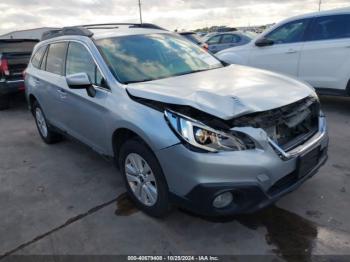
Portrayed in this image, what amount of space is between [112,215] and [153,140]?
3.56ft

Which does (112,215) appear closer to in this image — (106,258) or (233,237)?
(106,258)

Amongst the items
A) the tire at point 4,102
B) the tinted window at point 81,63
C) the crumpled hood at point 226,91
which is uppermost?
the tinted window at point 81,63

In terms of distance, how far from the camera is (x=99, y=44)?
376cm

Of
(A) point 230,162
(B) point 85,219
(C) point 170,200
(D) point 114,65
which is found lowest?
(B) point 85,219

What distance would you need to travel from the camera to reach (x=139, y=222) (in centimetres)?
325

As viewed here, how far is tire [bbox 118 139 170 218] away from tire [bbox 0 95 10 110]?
641cm

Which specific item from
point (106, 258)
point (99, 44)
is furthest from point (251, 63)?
point (106, 258)

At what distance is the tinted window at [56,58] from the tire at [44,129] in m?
0.87

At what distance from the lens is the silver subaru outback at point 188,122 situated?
2580mm

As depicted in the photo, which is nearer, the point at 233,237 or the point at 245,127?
the point at 245,127

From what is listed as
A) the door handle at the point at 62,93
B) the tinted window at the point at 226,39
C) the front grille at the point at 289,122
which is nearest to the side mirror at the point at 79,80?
the door handle at the point at 62,93

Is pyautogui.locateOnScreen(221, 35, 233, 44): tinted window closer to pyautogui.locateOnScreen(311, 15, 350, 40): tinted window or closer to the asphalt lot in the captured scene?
pyautogui.locateOnScreen(311, 15, 350, 40): tinted window

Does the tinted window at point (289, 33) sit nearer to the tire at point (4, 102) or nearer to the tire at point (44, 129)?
the tire at point (44, 129)

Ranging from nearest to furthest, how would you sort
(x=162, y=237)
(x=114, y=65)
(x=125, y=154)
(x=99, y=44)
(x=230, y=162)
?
(x=230, y=162) < (x=162, y=237) < (x=125, y=154) < (x=114, y=65) < (x=99, y=44)
